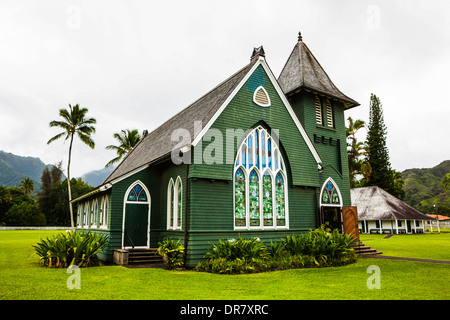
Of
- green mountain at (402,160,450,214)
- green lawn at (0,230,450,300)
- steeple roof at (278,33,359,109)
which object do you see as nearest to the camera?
green lawn at (0,230,450,300)

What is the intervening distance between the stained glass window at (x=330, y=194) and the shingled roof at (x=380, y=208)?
2643 centimetres

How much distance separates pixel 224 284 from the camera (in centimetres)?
934

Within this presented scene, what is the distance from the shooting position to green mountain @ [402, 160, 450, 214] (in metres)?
99.6

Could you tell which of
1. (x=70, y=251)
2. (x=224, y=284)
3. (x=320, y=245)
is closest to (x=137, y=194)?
(x=70, y=251)

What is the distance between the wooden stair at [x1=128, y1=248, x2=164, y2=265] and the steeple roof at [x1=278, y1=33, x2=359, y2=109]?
41.2ft

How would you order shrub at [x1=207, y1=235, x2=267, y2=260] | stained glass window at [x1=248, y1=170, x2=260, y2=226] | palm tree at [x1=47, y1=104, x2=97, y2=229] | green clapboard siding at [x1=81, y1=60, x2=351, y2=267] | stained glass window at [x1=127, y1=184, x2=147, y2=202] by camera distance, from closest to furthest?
shrub at [x1=207, y1=235, x2=267, y2=260], green clapboard siding at [x1=81, y1=60, x2=351, y2=267], stained glass window at [x1=248, y1=170, x2=260, y2=226], stained glass window at [x1=127, y1=184, x2=147, y2=202], palm tree at [x1=47, y1=104, x2=97, y2=229]

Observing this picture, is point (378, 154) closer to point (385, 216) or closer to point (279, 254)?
point (385, 216)

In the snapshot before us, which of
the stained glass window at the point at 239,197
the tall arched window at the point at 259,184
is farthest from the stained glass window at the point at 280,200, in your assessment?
the stained glass window at the point at 239,197

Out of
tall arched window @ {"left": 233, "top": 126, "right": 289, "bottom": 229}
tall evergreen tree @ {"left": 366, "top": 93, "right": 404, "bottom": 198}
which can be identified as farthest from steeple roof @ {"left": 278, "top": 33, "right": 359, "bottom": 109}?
tall evergreen tree @ {"left": 366, "top": 93, "right": 404, "bottom": 198}

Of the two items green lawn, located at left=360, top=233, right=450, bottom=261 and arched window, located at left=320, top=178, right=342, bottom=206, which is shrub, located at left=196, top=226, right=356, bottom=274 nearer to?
arched window, located at left=320, top=178, right=342, bottom=206

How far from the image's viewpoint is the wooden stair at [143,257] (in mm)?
13727

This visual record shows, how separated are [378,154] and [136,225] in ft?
169

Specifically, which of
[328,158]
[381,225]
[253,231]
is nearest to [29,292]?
[253,231]
